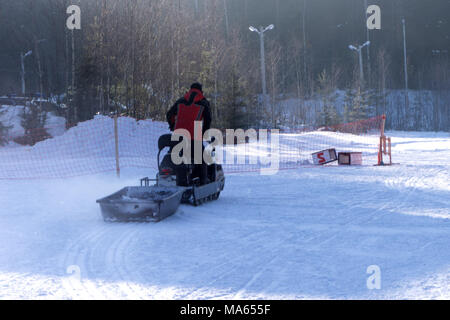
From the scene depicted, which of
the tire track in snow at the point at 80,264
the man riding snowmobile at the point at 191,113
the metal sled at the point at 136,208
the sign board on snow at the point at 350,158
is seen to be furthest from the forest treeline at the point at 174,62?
the tire track in snow at the point at 80,264

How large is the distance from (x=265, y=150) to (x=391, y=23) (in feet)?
184

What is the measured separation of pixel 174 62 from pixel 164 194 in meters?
23.5

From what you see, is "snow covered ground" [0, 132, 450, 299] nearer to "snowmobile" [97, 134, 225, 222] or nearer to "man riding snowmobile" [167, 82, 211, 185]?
"snowmobile" [97, 134, 225, 222]

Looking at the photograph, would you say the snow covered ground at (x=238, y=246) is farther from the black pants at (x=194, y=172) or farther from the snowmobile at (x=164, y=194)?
the black pants at (x=194, y=172)

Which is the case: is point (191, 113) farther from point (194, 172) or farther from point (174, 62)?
point (174, 62)

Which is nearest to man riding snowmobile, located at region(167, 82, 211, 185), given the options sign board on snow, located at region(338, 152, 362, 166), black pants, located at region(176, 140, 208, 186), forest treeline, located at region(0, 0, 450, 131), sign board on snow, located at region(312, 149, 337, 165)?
black pants, located at region(176, 140, 208, 186)

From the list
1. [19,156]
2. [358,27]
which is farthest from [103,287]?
[358,27]

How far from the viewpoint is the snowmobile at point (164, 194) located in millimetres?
7574

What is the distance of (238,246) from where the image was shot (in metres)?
6.24

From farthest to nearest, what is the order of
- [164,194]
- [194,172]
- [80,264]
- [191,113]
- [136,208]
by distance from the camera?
1. [194,172]
2. [191,113]
3. [164,194]
4. [136,208]
5. [80,264]

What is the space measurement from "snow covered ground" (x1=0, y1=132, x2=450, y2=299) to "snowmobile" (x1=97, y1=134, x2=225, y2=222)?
17 cm

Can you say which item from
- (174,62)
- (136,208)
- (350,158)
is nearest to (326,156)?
(350,158)
